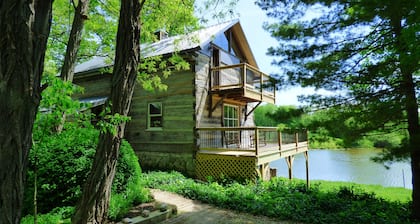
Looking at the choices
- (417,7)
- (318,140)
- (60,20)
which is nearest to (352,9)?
(417,7)

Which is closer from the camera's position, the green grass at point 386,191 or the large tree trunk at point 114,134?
the large tree trunk at point 114,134

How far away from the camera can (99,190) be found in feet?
12.3

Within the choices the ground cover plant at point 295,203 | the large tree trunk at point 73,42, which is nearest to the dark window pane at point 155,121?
the ground cover plant at point 295,203

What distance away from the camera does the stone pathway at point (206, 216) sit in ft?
16.5

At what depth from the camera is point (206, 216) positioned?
→ 5.38 metres

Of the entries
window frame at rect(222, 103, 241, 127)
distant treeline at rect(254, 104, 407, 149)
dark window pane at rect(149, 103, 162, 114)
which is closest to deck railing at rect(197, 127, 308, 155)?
window frame at rect(222, 103, 241, 127)

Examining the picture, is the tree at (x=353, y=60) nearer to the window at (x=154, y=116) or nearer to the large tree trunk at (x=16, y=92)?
the large tree trunk at (x=16, y=92)

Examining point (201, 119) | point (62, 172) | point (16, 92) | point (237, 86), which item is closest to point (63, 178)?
point (62, 172)

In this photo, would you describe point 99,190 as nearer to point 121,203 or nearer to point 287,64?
point 121,203

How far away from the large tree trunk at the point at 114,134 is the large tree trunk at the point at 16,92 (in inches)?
84.8

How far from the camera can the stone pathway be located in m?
5.02

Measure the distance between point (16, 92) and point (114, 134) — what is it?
88.7 inches

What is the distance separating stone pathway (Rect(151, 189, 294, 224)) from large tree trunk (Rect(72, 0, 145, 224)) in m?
1.63

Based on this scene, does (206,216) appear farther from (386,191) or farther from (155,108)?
(386,191)
